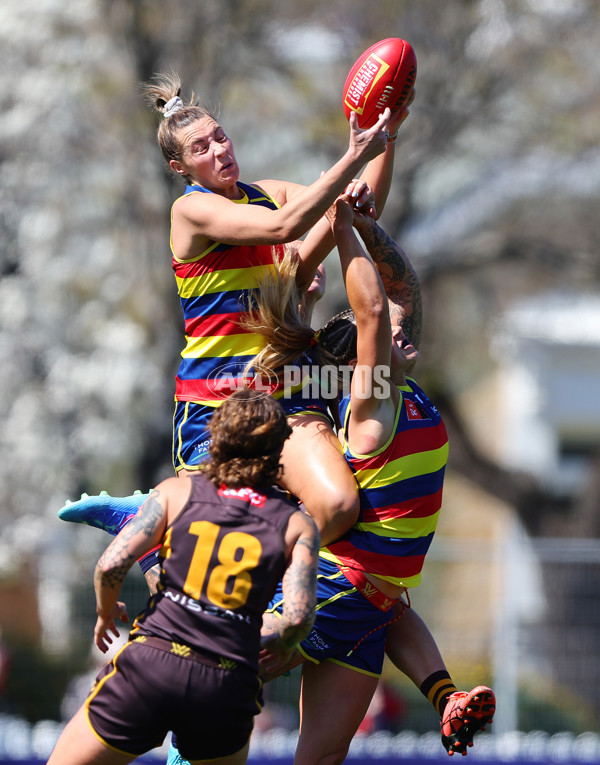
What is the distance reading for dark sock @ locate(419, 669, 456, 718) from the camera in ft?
13.0

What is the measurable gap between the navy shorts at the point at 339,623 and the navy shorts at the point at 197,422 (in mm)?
534

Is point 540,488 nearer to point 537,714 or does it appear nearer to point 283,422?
point 537,714

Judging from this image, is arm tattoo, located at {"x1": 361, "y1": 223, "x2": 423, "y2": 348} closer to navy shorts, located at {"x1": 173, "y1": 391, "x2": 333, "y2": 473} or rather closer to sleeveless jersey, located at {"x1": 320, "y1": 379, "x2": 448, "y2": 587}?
sleeveless jersey, located at {"x1": 320, "y1": 379, "x2": 448, "y2": 587}

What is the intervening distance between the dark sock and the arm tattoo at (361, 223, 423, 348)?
1241 mm

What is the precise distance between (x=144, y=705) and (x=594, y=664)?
7127 mm

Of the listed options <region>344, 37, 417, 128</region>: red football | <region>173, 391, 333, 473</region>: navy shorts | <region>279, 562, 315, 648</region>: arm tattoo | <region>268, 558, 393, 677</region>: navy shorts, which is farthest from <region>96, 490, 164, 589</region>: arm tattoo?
<region>344, 37, 417, 128</region>: red football

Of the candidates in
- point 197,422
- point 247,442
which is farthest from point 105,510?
point 247,442

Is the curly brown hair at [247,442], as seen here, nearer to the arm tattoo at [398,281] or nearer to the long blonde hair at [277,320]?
the long blonde hair at [277,320]

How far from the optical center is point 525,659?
29.7 ft

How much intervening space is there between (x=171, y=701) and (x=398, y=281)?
5.89 ft

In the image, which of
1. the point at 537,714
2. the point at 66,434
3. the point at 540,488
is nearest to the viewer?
the point at 537,714

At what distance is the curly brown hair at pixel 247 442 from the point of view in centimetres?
306

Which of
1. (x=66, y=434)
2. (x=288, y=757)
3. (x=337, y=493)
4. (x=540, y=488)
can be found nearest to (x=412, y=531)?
(x=337, y=493)

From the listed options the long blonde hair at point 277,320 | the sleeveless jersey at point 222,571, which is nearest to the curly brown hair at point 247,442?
the sleeveless jersey at point 222,571
